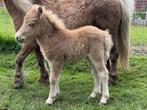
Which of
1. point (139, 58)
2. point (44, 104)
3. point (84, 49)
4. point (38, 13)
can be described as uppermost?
point (38, 13)

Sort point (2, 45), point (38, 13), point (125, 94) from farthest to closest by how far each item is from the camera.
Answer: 1. point (2, 45)
2. point (125, 94)
3. point (38, 13)

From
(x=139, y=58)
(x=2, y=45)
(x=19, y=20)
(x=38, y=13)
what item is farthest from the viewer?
(x=2, y=45)

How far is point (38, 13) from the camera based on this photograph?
5.13m

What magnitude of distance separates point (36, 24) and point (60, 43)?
16.1 inches

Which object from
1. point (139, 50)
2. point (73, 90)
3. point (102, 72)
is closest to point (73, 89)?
point (73, 90)

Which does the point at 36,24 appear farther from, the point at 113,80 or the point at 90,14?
the point at 113,80

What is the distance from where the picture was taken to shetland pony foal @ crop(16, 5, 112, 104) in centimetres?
513

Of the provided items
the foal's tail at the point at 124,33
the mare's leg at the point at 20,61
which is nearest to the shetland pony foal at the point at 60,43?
the mare's leg at the point at 20,61

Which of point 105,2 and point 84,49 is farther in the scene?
point 105,2

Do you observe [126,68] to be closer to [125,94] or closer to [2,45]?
[125,94]

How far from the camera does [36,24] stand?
5.14 metres

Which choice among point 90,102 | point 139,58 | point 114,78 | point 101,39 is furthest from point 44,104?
point 139,58

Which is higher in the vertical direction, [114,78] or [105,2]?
[105,2]

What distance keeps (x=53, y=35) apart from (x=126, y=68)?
1852 mm
